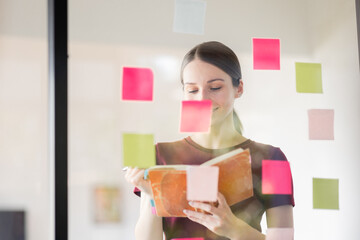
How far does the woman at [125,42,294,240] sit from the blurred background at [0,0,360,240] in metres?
0.03

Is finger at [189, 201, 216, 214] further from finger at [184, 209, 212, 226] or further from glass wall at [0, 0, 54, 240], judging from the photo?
glass wall at [0, 0, 54, 240]

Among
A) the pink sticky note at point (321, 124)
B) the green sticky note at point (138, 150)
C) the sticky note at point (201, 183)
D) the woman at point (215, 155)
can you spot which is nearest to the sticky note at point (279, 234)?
the woman at point (215, 155)

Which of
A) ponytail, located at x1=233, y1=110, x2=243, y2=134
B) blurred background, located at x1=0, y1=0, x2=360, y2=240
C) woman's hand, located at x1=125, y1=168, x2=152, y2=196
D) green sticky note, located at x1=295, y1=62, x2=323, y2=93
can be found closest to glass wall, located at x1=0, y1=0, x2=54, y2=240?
blurred background, located at x1=0, y1=0, x2=360, y2=240

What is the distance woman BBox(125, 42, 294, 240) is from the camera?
1.42 m

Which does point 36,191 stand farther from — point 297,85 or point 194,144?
point 297,85

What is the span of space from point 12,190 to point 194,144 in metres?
0.61

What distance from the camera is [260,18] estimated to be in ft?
5.17

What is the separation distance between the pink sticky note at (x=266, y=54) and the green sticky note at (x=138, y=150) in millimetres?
464

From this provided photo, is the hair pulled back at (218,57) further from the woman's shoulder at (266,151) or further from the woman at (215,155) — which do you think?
the woman's shoulder at (266,151)

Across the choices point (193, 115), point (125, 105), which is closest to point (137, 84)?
point (125, 105)

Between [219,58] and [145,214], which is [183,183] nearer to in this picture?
[145,214]

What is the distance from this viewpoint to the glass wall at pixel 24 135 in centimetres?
140

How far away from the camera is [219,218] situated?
143cm

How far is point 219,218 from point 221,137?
0.87 feet
